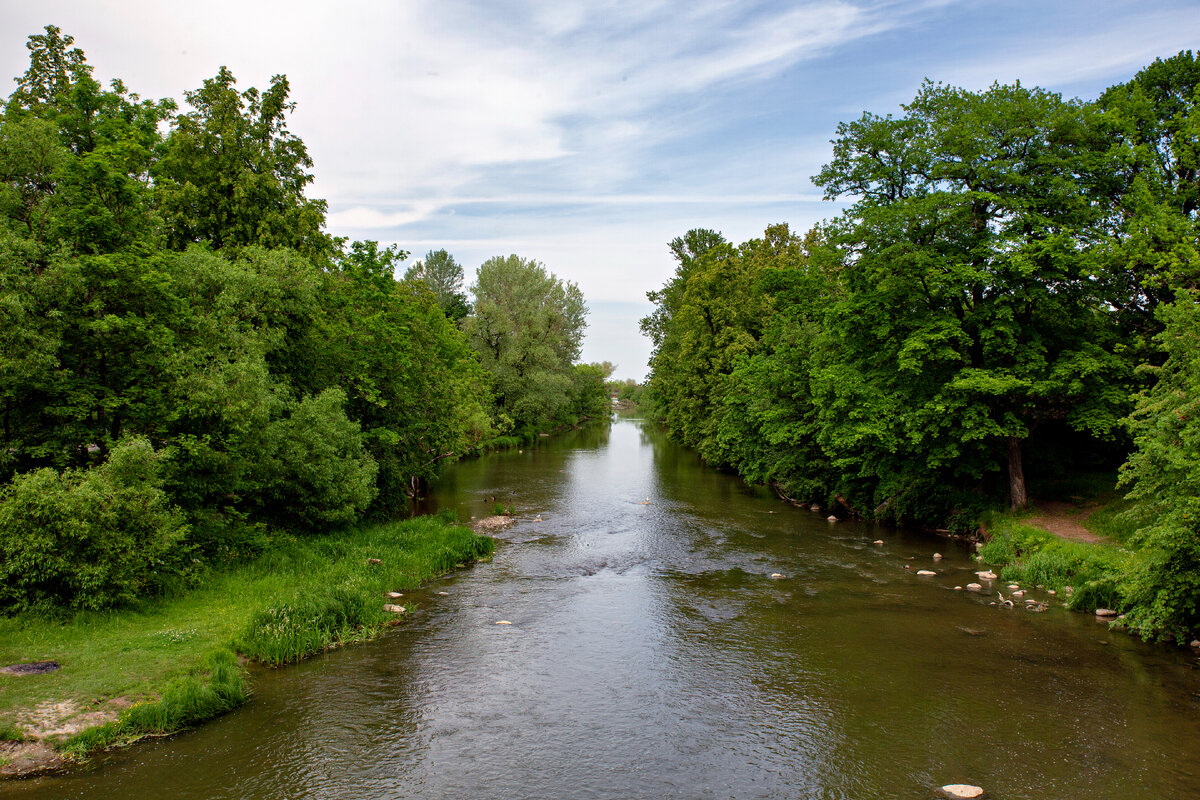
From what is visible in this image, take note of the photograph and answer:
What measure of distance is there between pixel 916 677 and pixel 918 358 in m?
13.2

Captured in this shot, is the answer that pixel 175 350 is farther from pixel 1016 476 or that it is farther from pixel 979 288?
pixel 1016 476

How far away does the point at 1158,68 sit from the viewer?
23.2 meters

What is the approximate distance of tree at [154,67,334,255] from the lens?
23766mm

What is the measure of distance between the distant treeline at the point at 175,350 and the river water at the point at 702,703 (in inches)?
185

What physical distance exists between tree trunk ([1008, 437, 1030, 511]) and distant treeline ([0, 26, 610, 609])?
22047 millimetres

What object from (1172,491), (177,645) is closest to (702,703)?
(177,645)

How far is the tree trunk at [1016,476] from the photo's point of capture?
23.2 metres

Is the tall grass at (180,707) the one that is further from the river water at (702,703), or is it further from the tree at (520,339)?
the tree at (520,339)

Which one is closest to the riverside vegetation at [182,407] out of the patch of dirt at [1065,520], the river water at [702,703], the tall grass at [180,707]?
the tall grass at [180,707]

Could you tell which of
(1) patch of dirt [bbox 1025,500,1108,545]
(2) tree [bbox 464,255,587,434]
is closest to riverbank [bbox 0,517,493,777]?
(1) patch of dirt [bbox 1025,500,1108,545]

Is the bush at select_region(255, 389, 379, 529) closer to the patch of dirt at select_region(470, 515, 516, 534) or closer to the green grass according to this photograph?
the patch of dirt at select_region(470, 515, 516, 534)

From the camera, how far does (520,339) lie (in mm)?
62344

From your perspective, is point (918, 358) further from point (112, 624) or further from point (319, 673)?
point (112, 624)

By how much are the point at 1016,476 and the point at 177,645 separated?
25078 millimetres
